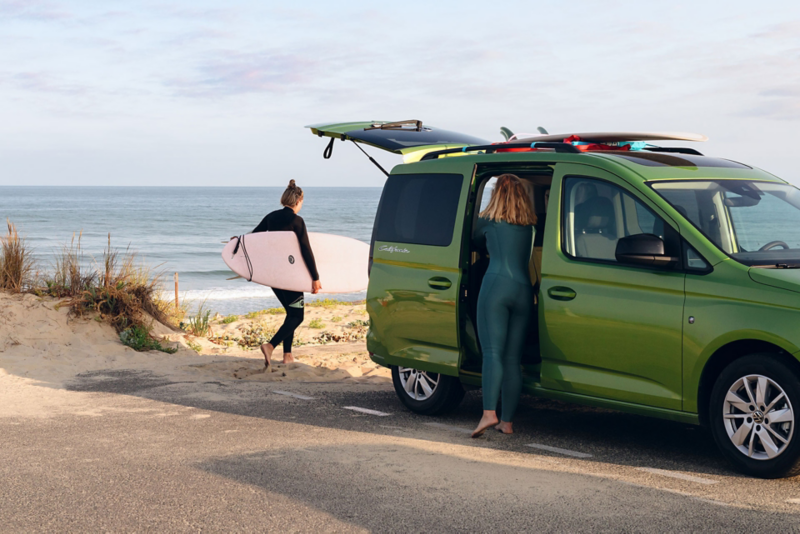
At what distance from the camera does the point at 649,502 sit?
5117 mm

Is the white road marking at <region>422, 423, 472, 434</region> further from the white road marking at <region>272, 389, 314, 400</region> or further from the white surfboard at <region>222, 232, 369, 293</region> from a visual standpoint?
the white surfboard at <region>222, 232, 369, 293</region>

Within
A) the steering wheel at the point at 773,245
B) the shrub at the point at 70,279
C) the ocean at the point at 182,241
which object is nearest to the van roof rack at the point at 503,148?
the steering wheel at the point at 773,245

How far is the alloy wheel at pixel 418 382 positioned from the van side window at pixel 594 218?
199 centimetres

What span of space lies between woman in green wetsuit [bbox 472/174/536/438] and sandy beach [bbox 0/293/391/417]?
2.98 m

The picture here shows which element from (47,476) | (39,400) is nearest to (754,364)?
(47,476)

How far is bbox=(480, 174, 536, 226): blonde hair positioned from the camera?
673 centimetres

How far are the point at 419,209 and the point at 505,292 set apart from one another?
4.55 feet

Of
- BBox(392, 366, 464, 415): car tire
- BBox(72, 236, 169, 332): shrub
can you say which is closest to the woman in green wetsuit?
BBox(392, 366, 464, 415): car tire

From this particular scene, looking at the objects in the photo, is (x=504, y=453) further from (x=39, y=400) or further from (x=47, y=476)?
(x=39, y=400)

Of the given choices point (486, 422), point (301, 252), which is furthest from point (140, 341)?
point (486, 422)

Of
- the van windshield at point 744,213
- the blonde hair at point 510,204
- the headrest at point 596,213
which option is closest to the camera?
the van windshield at point 744,213

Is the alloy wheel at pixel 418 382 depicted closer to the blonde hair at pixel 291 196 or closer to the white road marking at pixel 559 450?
the white road marking at pixel 559 450

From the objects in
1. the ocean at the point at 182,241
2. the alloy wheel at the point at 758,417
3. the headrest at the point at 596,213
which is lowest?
the ocean at the point at 182,241

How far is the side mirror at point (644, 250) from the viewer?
19.0ft
